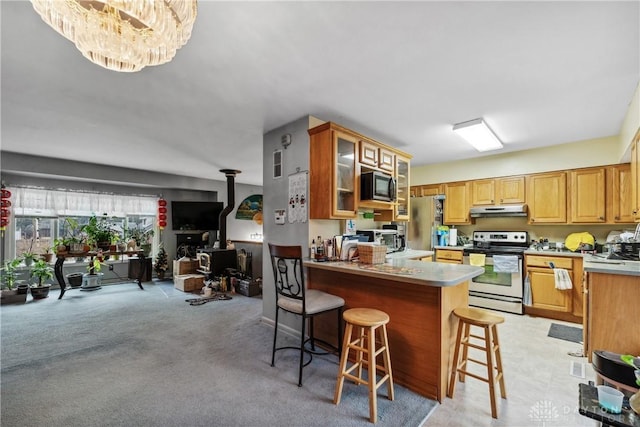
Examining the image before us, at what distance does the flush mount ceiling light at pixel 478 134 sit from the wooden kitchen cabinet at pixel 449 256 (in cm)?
165

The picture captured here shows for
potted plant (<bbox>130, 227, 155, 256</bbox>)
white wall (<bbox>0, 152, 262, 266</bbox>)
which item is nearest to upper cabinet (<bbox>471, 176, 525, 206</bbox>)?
white wall (<bbox>0, 152, 262, 266</bbox>)

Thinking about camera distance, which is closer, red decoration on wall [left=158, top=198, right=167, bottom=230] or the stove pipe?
the stove pipe

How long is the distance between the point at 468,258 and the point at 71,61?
5094 mm

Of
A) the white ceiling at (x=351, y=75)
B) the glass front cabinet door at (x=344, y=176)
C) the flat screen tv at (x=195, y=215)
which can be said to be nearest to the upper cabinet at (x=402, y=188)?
the white ceiling at (x=351, y=75)

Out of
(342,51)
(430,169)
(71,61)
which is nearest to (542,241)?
(430,169)

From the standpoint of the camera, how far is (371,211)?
396 centimetres

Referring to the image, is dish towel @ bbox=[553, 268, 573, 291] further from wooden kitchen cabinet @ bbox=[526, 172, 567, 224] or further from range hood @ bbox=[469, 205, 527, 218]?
range hood @ bbox=[469, 205, 527, 218]

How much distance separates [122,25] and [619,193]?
5.30 meters

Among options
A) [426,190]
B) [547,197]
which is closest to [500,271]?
[547,197]

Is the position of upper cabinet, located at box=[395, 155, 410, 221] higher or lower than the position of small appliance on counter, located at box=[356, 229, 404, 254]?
higher

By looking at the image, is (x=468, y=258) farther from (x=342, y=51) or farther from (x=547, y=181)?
(x=342, y=51)

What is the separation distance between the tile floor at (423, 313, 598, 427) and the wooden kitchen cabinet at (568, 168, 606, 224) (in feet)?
6.01

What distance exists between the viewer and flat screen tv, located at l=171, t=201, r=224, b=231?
6867mm

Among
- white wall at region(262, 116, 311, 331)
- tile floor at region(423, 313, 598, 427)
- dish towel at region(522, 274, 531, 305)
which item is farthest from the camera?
dish towel at region(522, 274, 531, 305)
